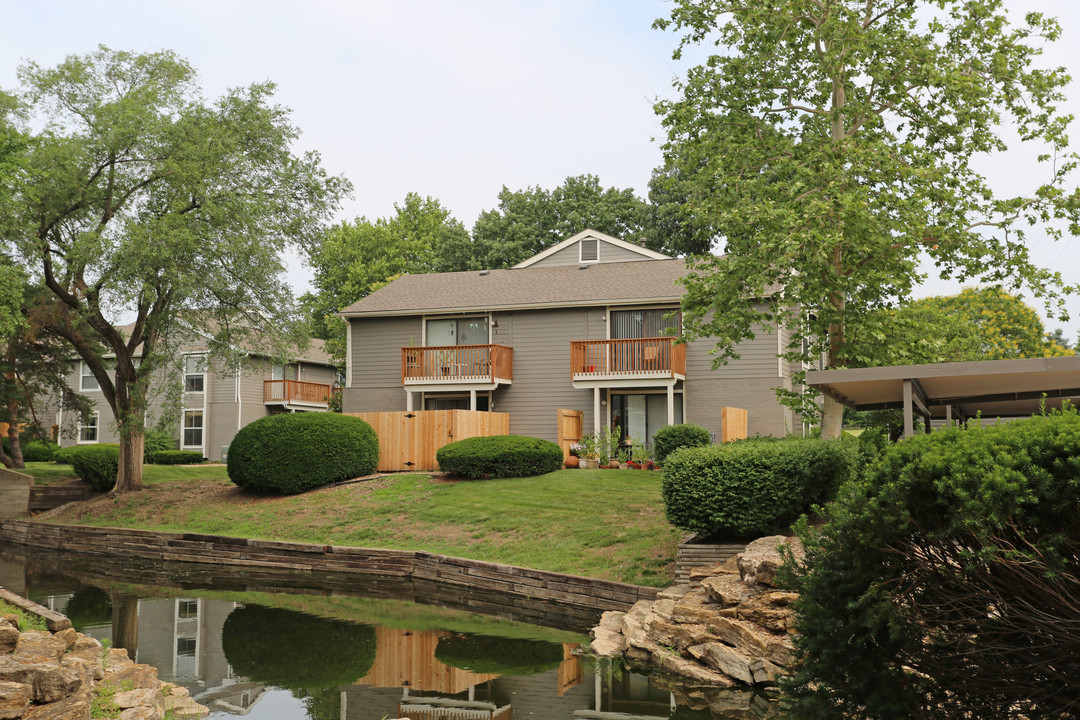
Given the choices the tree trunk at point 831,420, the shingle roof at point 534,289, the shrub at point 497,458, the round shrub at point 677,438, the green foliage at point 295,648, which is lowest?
the green foliage at point 295,648

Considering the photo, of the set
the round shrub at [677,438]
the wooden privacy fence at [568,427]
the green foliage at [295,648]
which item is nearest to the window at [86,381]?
the wooden privacy fence at [568,427]

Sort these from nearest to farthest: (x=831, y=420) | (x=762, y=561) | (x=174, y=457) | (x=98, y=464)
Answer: (x=762, y=561) < (x=831, y=420) < (x=98, y=464) < (x=174, y=457)

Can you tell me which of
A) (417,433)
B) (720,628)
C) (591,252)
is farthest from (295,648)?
(591,252)

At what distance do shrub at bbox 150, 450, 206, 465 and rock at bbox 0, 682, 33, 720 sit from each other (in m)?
30.9

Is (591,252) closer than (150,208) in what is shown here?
No

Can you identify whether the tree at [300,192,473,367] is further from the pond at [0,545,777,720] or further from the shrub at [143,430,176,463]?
the pond at [0,545,777,720]

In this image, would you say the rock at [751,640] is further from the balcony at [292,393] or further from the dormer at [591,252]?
the balcony at [292,393]

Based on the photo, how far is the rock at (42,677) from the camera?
639 centimetres

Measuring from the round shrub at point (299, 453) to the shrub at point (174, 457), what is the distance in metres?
12.7

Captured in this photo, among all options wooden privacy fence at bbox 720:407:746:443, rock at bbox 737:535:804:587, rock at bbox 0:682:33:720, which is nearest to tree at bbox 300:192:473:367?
wooden privacy fence at bbox 720:407:746:443

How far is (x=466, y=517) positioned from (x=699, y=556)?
7.60 meters

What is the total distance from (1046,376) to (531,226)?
35.9m

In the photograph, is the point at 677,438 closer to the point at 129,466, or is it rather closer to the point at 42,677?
the point at 129,466

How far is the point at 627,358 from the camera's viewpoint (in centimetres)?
2591
